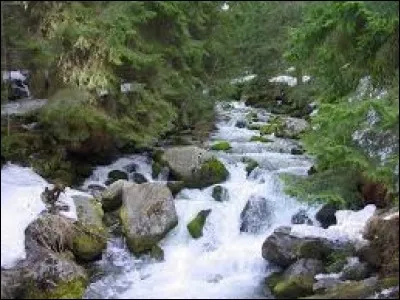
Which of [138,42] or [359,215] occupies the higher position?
[138,42]

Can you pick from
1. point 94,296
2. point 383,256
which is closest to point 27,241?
point 94,296

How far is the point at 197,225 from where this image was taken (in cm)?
1400

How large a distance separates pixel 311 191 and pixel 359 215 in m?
1.49

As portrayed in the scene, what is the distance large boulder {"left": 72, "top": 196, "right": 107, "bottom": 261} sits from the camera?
12.5 m

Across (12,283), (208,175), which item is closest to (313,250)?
(208,175)

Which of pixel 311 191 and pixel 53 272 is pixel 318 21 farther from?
pixel 53 272

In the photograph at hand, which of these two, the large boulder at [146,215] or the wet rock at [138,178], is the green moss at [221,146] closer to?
the wet rock at [138,178]

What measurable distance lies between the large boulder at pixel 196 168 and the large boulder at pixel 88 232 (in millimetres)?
2981

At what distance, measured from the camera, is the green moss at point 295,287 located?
1110 centimetres

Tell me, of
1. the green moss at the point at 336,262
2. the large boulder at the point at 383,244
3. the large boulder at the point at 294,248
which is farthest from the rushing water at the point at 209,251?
the large boulder at the point at 383,244

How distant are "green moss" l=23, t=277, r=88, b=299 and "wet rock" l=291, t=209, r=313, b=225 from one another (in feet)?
17.1

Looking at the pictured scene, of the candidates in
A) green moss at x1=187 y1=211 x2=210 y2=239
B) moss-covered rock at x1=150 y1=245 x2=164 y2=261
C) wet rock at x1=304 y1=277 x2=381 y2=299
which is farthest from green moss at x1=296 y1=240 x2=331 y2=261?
moss-covered rock at x1=150 y1=245 x2=164 y2=261

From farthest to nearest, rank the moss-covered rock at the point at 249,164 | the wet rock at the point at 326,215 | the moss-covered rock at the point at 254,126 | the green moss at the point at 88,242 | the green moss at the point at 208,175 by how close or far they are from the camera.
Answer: the moss-covered rock at the point at 254,126 < the moss-covered rock at the point at 249,164 < the green moss at the point at 208,175 < the wet rock at the point at 326,215 < the green moss at the point at 88,242

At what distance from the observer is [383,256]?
11.2 metres
